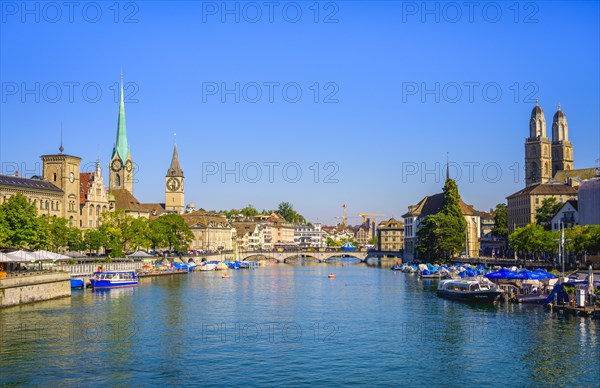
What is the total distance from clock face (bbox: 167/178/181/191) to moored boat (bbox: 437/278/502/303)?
444 feet

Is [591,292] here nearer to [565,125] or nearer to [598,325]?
[598,325]

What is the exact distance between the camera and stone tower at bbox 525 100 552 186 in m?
188

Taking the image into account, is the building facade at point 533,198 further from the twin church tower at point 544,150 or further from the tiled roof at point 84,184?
the tiled roof at point 84,184

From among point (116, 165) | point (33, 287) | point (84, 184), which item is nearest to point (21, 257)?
point (33, 287)

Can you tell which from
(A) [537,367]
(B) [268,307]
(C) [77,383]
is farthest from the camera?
(B) [268,307]

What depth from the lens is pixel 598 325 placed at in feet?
152

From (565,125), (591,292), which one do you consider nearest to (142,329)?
(591,292)

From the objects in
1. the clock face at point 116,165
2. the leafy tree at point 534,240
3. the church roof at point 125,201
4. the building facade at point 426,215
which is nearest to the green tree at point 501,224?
the building facade at point 426,215

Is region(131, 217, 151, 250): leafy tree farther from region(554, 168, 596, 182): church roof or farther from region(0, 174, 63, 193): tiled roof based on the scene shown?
region(554, 168, 596, 182): church roof

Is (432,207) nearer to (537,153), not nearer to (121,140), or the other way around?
(537,153)

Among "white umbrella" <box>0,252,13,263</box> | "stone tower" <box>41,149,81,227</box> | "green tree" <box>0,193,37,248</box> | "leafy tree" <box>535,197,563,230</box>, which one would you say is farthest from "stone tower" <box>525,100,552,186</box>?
"white umbrella" <box>0,252,13,263</box>

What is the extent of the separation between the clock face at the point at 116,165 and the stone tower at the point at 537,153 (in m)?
104

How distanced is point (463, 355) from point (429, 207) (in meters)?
129

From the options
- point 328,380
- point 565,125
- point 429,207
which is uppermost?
point 565,125
